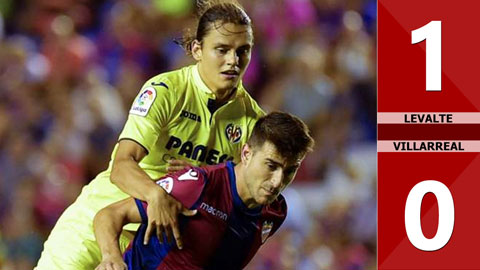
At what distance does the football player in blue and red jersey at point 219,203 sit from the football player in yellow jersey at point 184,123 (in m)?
0.28

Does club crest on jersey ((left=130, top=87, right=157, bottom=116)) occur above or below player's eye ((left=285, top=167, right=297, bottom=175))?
above

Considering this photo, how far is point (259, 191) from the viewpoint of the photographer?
13.6ft

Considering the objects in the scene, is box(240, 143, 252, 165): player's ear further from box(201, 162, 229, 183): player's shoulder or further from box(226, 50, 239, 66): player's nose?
box(226, 50, 239, 66): player's nose

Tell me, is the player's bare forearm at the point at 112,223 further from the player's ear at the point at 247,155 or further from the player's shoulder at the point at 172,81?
the player's shoulder at the point at 172,81

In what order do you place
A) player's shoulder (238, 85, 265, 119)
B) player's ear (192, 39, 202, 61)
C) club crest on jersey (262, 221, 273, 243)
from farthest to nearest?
player's shoulder (238, 85, 265, 119)
player's ear (192, 39, 202, 61)
club crest on jersey (262, 221, 273, 243)

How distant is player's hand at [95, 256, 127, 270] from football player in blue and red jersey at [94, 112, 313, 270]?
67mm

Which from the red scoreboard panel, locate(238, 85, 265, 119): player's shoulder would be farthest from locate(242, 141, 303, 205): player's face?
the red scoreboard panel

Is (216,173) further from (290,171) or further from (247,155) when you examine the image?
(290,171)

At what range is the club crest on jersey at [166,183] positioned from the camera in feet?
13.6

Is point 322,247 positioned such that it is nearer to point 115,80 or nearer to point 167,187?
point 115,80

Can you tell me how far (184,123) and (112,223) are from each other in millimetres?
754

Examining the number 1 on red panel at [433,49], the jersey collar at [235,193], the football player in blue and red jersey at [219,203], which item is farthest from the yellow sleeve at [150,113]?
the number 1 on red panel at [433,49]

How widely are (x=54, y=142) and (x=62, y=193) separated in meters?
0.40

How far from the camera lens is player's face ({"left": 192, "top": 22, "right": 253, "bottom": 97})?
4590 mm
